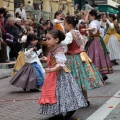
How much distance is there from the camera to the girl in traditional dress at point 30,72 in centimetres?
950

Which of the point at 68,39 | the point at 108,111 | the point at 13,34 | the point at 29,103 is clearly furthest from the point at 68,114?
the point at 13,34

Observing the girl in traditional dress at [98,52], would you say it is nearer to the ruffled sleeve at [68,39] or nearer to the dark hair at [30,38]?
the dark hair at [30,38]

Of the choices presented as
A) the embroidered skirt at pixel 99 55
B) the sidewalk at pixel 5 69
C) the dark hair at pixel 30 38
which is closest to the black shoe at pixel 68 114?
the dark hair at pixel 30 38

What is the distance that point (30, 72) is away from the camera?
9.63m

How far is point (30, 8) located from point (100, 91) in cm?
1297

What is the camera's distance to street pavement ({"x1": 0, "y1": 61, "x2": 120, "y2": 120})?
6917 mm

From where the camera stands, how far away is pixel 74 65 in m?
7.34

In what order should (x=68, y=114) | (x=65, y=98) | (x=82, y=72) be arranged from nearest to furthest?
1. (x=65, y=98)
2. (x=68, y=114)
3. (x=82, y=72)

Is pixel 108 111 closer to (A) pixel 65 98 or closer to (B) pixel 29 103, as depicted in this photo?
(A) pixel 65 98

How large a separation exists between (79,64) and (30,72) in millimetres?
2488

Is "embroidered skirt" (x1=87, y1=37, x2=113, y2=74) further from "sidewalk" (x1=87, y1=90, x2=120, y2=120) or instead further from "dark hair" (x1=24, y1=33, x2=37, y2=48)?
"sidewalk" (x1=87, y1=90, x2=120, y2=120)

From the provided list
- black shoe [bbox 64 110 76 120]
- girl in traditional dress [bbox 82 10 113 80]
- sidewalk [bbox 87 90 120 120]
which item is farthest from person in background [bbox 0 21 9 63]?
black shoe [bbox 64 110 76 120]

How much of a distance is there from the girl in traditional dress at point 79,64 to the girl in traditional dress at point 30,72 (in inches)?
87.6

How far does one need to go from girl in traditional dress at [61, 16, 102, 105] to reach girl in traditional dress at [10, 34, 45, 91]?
2.22 m
